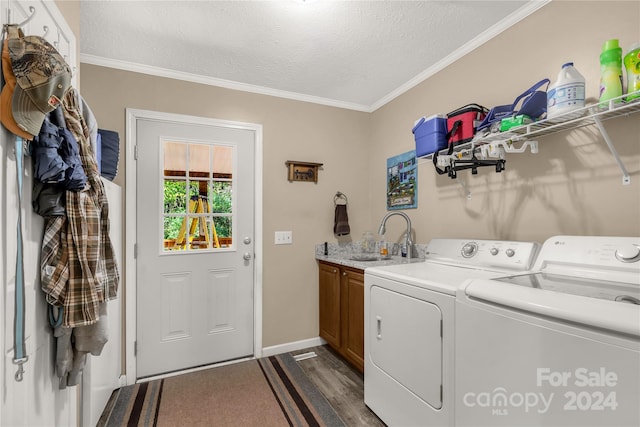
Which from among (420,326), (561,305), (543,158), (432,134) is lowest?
(420,326)

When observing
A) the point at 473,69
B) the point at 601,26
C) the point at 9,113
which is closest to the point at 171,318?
the point at 9,113

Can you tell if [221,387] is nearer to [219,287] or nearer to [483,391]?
[219,287]

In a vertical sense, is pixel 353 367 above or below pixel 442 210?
below

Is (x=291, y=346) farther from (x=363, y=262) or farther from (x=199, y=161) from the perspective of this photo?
(x=199, y=161)

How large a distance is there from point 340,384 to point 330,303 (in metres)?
0.64

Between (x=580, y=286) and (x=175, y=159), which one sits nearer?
(x=580, y=286)

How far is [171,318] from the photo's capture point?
7.64ft

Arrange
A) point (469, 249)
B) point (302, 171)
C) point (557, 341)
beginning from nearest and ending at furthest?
point (557, 341)
point (469, 249)
point (302, 171)

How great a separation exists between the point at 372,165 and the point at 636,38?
78.2 inches

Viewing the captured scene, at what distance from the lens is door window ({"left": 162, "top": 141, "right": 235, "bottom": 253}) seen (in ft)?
7.71

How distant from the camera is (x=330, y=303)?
259 cm

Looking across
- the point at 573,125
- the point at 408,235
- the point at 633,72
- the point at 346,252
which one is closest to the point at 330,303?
the point at 346,252

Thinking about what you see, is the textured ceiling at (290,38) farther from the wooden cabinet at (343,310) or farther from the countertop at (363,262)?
the wooden cabinet at (343,310)

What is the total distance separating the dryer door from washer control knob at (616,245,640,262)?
2.34 ft
